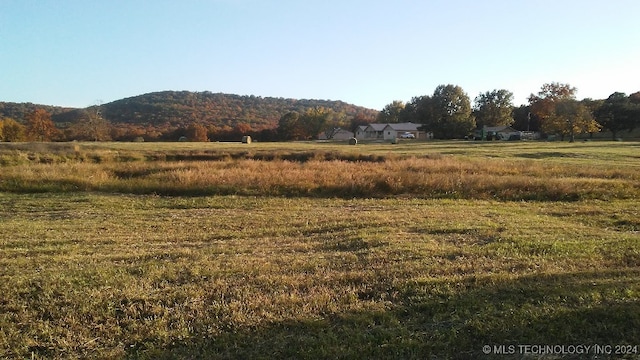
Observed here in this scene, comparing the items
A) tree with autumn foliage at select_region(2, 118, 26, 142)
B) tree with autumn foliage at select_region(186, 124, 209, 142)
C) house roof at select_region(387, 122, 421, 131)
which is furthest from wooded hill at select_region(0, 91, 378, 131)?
house roof at select_region(387, 122, 421, 131)

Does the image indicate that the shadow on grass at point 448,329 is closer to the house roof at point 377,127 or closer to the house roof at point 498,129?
the house roof at point 498,129

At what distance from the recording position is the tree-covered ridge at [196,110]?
132 m

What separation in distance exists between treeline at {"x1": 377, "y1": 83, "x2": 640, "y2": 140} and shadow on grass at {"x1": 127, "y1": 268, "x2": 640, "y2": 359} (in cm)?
7902

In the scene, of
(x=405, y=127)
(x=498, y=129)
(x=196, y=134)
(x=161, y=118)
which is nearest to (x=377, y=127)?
(x=405, y=127)

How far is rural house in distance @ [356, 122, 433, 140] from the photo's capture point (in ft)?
352

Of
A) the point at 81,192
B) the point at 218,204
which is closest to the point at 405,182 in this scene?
the point at 218,204

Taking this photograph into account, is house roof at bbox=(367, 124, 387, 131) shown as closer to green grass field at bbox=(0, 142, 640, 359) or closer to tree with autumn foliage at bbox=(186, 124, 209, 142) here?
tree with autumn foliage at bbox=(186, 124, 209, 142)

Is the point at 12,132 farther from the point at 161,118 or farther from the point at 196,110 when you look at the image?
the point at 196,110

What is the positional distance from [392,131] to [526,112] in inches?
1431

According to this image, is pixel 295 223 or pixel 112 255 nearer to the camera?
pixel 112 255

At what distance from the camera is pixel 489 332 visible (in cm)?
477

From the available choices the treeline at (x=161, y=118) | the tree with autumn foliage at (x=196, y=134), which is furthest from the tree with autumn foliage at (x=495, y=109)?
the tree with autumn foliage at (x=196, y=134)

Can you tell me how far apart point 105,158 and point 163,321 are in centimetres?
3487

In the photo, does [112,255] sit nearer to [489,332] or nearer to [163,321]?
[163,321]
